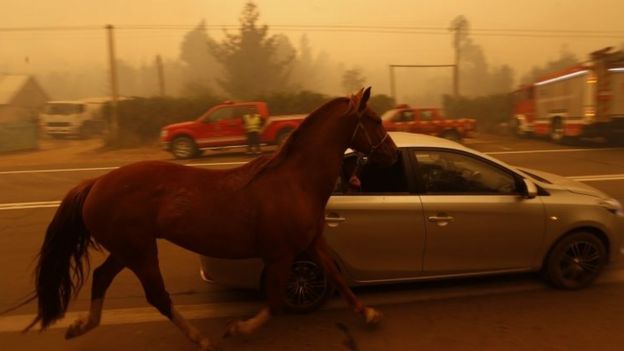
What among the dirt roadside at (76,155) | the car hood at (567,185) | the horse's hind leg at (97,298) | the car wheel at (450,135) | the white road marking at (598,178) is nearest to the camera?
the horse's hind leg at (97,298)

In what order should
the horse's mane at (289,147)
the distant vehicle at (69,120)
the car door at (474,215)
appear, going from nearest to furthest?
the horse's mane at (289,147) < the car door at (474,215) < the distant vehicle at (69,120)

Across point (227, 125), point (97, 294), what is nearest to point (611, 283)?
point (97, 294)

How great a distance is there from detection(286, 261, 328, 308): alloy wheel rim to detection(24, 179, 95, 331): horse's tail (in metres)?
1.76

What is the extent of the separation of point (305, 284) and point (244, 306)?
0.70 metres

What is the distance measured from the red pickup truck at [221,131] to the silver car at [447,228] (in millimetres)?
13696

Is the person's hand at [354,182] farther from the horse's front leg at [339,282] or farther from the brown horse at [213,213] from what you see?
the horse's front leg at [339,282]

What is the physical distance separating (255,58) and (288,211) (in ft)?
125

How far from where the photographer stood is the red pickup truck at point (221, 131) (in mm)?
18172

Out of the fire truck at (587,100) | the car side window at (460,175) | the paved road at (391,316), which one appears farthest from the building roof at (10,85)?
the car side window at (460,175)

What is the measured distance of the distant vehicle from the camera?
2695cm

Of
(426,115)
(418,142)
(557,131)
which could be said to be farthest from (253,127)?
(418,142)

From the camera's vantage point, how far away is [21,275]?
5668 mm

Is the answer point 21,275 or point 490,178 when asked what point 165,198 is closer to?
point 490,178

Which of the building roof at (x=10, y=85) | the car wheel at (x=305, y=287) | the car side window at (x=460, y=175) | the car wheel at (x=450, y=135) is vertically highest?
the building roof at (x=10, y=85)
